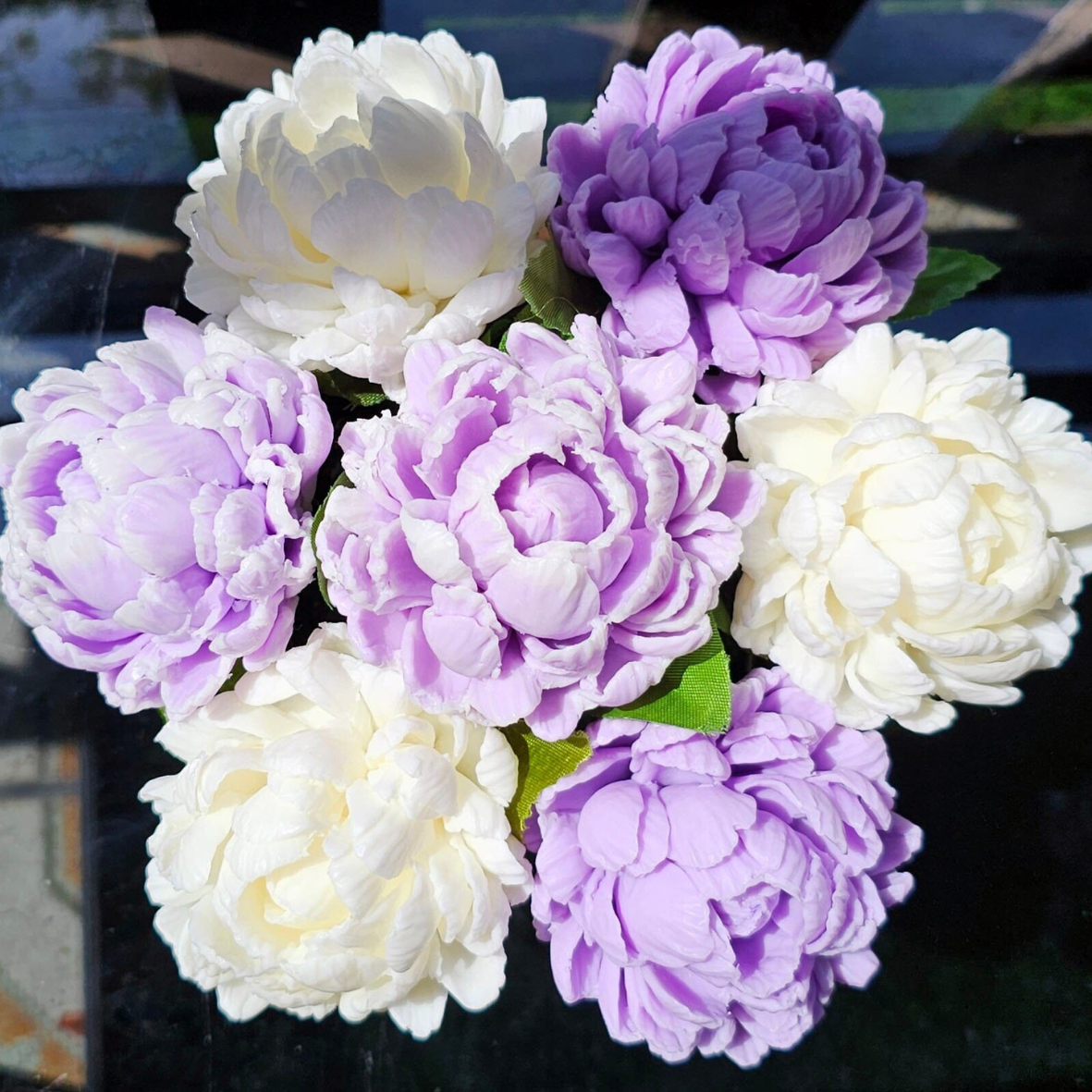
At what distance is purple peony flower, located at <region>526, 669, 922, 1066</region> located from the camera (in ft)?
0.98

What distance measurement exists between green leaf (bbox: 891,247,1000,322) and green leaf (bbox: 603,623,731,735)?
0.24m

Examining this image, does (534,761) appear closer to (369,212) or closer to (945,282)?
(369,212)

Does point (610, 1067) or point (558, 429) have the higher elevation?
point (558, 429)

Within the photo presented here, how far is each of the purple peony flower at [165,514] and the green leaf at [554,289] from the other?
9 cm

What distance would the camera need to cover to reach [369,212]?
11.6 inches

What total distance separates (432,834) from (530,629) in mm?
94

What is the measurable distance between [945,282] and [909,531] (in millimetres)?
226

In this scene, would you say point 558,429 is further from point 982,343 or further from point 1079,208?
point 1079,208

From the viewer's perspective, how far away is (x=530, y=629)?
0.88 feet

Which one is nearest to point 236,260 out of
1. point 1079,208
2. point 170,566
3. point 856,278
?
point 170,566

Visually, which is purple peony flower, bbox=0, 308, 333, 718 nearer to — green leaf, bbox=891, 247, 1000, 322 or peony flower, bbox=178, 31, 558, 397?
peony flower, bbox=178, 31, 558, 397

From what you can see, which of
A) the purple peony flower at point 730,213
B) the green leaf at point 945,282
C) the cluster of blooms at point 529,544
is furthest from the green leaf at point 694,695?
the green leaf at point 945,282

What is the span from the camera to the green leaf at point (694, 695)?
0.31 meters

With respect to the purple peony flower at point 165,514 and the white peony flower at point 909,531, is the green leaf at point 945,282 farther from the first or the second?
the purple peony flower at point 165,514
